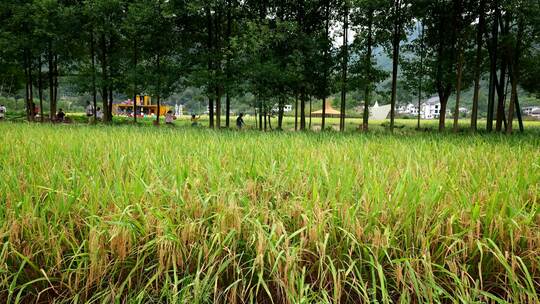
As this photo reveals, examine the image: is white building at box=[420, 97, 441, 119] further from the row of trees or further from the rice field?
the rice field

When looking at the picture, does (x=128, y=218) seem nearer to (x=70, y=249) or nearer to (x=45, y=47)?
(x=70, y=249)

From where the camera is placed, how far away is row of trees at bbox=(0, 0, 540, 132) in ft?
53.4

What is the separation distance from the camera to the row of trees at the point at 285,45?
16.3 meters

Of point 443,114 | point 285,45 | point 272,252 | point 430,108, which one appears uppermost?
point 430,108

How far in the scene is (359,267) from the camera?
191cm

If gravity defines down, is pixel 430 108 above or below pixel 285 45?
above

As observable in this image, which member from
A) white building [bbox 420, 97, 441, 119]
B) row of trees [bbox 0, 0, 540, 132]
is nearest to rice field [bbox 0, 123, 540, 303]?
row of trees [bbox 0, 0, 540, 132]

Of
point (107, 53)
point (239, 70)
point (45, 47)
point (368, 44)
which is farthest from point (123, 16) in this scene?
point (368, 44)

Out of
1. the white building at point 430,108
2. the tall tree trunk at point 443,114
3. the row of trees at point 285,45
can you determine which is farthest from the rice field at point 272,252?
the white building at point 430,108

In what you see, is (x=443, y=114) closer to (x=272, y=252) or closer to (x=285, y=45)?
(x=285, y=45)

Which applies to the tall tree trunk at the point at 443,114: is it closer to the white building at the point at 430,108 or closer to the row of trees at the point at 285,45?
the row of trees at the point at 285,45

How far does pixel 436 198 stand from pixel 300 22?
18.6 meters

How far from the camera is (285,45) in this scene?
17938mm


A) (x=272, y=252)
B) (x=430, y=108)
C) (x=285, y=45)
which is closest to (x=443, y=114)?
(x=285, y=45)
